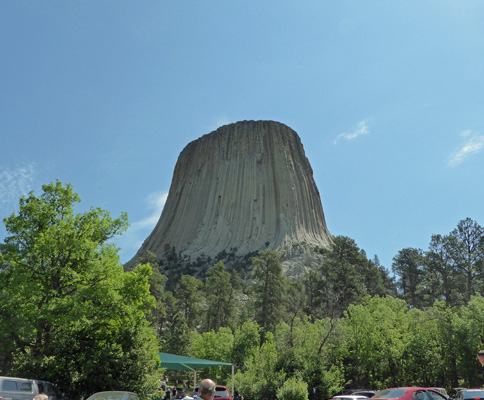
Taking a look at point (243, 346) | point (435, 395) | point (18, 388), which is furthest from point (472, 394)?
point (243, 346)

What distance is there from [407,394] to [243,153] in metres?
94.4

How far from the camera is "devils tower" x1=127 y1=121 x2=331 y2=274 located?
8994 centimetres

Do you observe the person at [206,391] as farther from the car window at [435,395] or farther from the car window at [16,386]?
the car window at [435,395]

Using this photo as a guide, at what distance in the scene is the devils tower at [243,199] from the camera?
89.9m

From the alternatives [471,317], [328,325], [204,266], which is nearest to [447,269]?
[471,317]

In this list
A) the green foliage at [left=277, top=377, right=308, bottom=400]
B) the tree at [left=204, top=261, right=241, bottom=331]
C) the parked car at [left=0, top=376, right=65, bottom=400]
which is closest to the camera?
the parked car at [left=0, top=376, right=65, bottom=400]

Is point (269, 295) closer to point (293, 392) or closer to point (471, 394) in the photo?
point (293, 392)

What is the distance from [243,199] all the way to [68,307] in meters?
81.4

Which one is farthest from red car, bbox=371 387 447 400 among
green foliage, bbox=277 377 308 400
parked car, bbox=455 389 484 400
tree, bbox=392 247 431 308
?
tree, bbox=392 247 431 308

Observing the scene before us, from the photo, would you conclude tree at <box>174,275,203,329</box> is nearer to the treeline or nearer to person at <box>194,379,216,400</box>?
the treeline

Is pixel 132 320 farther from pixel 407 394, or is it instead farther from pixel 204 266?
pixel 204 266

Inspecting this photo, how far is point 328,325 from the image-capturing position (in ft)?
97.7

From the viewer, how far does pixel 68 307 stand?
1495cm

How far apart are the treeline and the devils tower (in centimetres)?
3162
